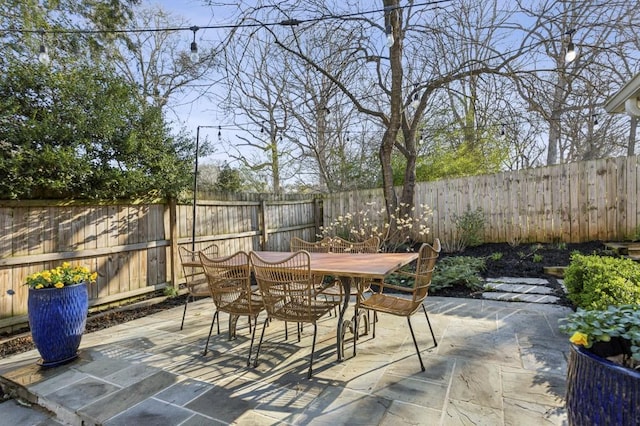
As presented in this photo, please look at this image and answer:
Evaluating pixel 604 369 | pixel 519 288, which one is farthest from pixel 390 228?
pixel 604 369

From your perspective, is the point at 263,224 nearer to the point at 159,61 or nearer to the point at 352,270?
the point at 352,270

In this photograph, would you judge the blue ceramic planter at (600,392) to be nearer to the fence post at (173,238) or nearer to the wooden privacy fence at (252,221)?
the wooden privacy fence at (252,221)

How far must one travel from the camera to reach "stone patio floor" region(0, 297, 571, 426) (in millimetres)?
1774

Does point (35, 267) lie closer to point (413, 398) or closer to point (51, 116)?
point (51, 116)

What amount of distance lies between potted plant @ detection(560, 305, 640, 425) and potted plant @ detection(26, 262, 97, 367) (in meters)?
3.23

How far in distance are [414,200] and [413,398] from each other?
5390 mm

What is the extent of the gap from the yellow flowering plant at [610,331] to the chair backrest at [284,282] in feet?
4.86

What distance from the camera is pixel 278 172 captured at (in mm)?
10352

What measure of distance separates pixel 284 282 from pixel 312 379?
0.68 m

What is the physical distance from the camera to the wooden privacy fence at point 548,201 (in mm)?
5184

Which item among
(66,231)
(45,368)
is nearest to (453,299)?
(45,368)

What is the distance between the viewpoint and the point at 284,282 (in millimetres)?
2330

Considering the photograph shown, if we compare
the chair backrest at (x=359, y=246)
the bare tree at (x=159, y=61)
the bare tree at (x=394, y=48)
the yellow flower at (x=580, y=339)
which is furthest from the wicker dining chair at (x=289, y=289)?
the bare tree at (x=159, y=61)

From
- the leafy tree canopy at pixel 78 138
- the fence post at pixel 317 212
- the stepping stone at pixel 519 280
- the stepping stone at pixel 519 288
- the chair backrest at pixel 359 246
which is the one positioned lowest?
the stepping stone at pixel 519 288
